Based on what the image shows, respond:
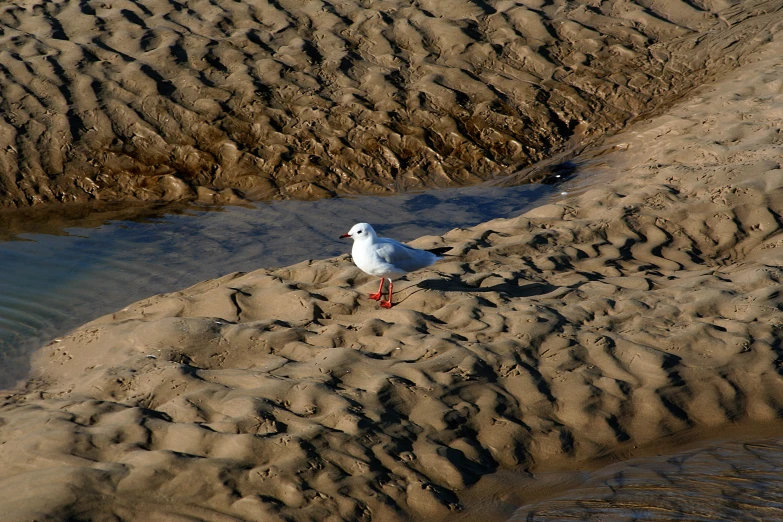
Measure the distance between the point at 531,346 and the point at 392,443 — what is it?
4.67 ft

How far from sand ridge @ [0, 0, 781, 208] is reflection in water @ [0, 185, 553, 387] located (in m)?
0.46

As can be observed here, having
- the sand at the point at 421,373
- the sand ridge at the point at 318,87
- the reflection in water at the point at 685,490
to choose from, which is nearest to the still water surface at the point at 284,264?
the reflection in water at the point at 685,490

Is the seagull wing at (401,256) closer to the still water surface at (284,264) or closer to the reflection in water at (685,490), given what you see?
the still water surface at (284,264)

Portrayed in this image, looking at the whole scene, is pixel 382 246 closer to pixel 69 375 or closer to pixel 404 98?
pixel 69 375

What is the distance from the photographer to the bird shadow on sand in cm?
666

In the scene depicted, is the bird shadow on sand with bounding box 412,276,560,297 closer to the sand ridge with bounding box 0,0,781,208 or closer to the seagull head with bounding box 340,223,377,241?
the seagull head with bounding box 340,223,377,241

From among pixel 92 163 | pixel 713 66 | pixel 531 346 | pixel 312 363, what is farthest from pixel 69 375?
pixel 713 66

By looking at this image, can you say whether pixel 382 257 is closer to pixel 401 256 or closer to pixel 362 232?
pixel 401 256

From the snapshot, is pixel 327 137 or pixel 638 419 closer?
pixel 638 419

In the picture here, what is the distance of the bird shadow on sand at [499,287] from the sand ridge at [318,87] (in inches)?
135

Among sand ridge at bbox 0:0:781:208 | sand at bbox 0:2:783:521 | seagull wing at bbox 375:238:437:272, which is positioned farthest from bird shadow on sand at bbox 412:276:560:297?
sand ridge at bbox 0:0:781:208

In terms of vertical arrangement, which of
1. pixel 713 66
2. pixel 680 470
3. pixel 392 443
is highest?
pixel 713 66

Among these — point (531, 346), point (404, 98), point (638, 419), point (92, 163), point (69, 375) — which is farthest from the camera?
point (404, 98)

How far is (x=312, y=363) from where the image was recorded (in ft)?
17.7
